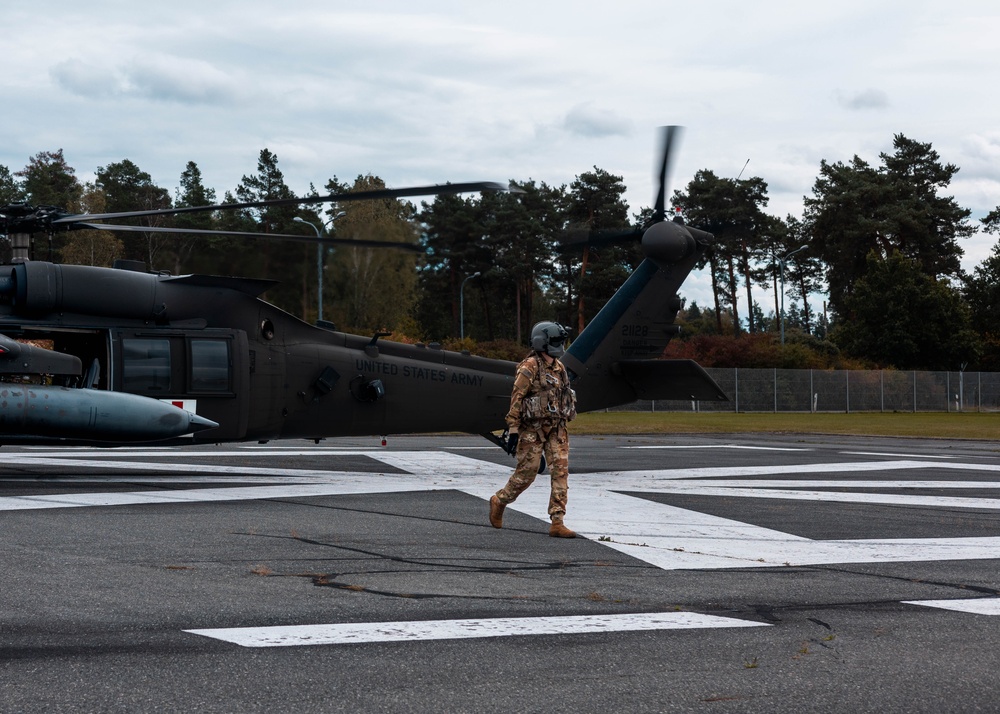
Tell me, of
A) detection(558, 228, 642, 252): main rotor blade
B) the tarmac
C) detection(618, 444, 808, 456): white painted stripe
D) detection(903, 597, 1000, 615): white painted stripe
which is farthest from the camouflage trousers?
detection(618, 444, 808, 456): white painted stripe

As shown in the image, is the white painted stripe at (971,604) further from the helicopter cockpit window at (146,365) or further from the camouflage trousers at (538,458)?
the helicopter cockpit window at (146,365)

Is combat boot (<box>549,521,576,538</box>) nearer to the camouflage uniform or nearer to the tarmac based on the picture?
the tarmac

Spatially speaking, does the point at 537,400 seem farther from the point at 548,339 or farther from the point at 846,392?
the point at 846,392

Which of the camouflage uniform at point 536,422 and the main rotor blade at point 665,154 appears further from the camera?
the main rotor blade at point 665,154

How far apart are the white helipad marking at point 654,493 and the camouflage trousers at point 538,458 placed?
1.96ft

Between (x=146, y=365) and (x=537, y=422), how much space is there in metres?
5.69

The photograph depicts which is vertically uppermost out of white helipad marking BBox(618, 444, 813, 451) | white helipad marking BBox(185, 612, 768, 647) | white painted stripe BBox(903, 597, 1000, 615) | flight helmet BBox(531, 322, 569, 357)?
flight helmet BBox(531, 322, 569, 357)

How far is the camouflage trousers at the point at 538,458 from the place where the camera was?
9031 millimetres

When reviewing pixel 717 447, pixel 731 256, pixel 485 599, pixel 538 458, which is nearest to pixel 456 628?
pixel 485 599

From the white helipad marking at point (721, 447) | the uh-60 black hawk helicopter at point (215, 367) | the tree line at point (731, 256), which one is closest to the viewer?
the uh-60 black hawk helicopter at point (215, 367)

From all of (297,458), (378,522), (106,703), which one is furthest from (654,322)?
(106,703)

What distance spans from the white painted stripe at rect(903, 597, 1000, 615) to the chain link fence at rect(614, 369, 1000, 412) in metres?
41.4

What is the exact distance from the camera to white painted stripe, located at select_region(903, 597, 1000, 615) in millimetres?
6055

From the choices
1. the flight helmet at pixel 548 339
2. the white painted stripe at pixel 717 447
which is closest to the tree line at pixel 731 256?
the white painted stripe at pixel 717 447
